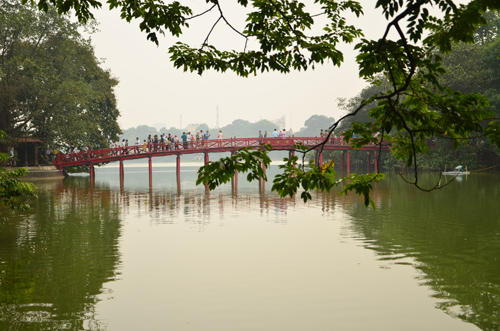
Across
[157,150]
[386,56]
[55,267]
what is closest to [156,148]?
[157,150]

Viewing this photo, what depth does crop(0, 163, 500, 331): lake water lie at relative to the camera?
5.40m

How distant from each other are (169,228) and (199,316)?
632 centimetres

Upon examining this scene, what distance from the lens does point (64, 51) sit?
109 feet

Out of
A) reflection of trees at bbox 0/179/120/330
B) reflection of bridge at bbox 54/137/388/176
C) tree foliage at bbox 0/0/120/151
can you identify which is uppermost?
tree foliage at bbox 0/0/120/151

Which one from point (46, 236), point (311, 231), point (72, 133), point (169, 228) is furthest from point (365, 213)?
point (72, 133)

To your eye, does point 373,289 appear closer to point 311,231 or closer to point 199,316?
point 199,316

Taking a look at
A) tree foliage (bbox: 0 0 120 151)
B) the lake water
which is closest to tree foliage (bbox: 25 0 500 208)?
the lake water

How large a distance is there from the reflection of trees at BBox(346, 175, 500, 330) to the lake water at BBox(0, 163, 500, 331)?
0.02 metres

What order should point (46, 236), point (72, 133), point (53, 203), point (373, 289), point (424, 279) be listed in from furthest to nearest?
1. point (72, 133)
2. point (53, 203)
3. point (46, 236)
4. point (424, 279)
5. point (373, 289)

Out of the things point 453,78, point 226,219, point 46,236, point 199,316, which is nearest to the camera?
point 199,316

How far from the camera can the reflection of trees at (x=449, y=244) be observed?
5.87m

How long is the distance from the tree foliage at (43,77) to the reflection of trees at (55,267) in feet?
60.8

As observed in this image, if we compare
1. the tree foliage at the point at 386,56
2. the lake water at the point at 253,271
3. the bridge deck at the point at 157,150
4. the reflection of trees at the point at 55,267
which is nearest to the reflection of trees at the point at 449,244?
the lake water at the point at 253,271

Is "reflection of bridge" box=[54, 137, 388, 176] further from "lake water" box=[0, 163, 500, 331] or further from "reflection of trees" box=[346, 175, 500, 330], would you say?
"lake water" box=[0, 163, 500, 331]
